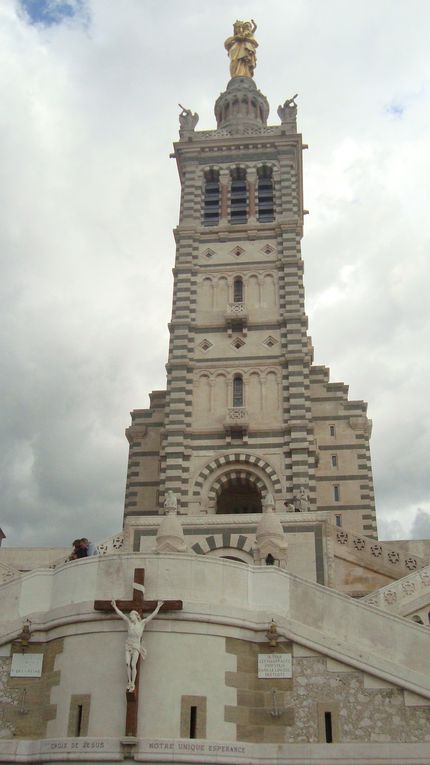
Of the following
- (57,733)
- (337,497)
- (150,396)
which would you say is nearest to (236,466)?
(337,497)

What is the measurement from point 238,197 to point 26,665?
2876 centimetres

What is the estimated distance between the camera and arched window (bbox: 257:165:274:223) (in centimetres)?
4083

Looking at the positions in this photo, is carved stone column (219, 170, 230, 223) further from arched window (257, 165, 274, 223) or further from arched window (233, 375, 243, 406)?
arched window (233, 375, 243, 406)

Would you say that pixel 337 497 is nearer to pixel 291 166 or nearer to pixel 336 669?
pixel 291 166

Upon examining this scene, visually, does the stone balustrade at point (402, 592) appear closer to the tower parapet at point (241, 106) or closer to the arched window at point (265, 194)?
the arched window at point (265, 194)

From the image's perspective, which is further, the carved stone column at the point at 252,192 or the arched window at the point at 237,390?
the carved stone column at the point at 252,192

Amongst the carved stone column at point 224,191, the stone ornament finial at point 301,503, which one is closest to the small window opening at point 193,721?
the stone ornament finial at point 301,503

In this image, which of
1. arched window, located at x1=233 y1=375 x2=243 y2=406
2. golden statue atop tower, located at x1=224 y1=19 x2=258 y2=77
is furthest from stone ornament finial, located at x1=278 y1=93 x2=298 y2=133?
arched window, located at x1=233 y1=375 x2=243 y2=406

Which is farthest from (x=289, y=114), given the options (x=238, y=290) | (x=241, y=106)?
(x=238, y=290)

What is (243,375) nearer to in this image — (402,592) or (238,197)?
(238,197)

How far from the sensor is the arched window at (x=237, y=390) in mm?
35094

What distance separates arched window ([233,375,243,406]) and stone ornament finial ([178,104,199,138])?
1520 centimetres

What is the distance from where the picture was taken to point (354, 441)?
38531mm

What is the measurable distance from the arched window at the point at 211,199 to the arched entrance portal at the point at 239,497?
13646 mm
